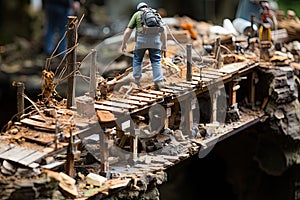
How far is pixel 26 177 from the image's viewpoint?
711 centimetres

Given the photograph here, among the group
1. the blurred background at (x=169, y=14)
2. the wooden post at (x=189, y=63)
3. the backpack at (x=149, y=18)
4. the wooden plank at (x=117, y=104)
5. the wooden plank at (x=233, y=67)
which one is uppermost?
the backpack at (x=149, y=18)

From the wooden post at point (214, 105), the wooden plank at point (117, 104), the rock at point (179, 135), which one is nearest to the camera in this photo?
the wooden plank at point (117, 104)

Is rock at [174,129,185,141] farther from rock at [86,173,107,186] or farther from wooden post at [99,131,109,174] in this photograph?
rock at [86,173,107,186]

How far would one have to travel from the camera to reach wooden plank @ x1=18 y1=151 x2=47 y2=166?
716cm

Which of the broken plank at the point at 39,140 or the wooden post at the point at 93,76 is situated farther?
the wooden post at the point at 93,76

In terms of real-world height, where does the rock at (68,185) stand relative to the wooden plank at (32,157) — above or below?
below

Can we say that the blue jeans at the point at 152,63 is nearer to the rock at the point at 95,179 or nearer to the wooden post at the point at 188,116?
the wooden post at the point at 188,116

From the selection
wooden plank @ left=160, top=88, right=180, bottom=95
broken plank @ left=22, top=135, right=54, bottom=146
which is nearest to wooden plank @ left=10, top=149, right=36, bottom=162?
broken plank @ left=22, top=135, right=54, bottom=146

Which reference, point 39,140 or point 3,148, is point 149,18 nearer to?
point 39,140

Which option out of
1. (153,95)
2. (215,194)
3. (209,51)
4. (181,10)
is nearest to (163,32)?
(153,95)

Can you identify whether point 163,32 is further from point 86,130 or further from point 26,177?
point 26,177

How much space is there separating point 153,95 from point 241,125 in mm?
2317

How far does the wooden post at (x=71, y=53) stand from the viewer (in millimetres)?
8438

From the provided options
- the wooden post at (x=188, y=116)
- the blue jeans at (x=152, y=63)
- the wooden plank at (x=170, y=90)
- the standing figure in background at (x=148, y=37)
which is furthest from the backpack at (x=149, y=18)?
→ the wooden post at (x=188, y=116)
